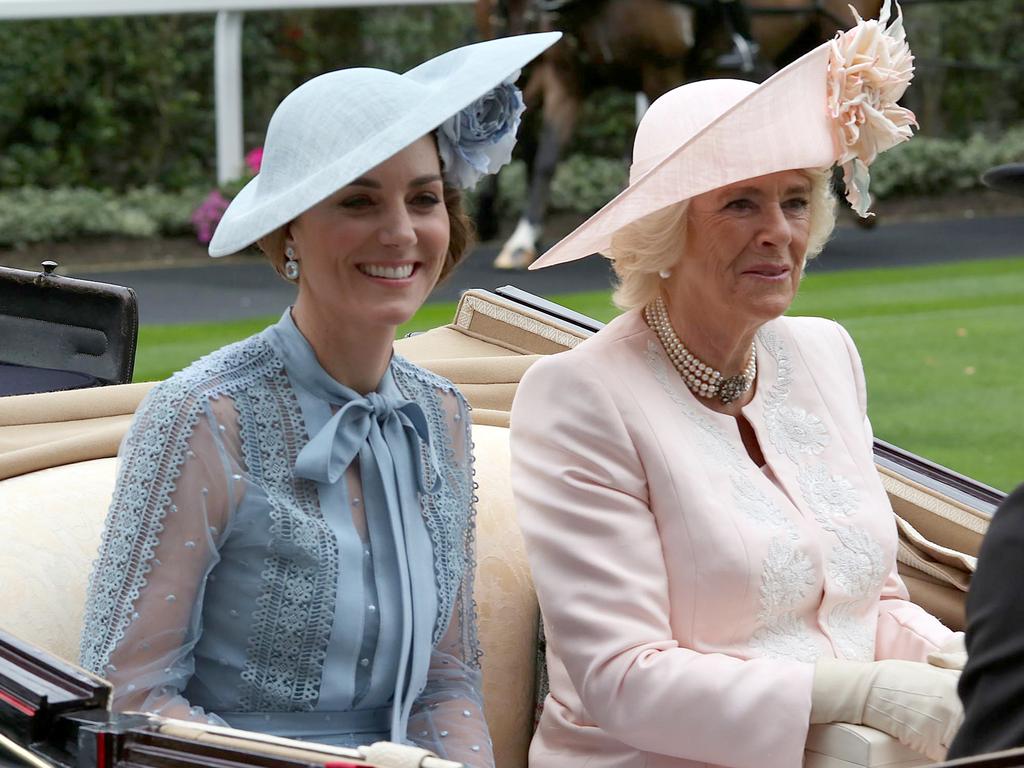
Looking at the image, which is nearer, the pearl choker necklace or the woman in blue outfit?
the woman in blue outfit

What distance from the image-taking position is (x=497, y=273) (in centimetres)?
1147

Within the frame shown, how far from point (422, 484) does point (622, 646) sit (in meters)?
0.35

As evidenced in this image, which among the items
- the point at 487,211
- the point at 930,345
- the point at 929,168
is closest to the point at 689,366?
the point at 930,345

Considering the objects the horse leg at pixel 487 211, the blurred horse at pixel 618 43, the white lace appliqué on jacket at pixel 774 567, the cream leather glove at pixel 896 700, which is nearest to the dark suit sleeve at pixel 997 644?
the cream leather glove at pixel 896 700

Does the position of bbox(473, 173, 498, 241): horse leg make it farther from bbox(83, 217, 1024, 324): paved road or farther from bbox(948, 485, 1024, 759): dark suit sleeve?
bbox(948, 485, 1024, 759): dark suit sleeve

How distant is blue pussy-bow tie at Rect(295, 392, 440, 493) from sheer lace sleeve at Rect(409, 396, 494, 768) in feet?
0.34

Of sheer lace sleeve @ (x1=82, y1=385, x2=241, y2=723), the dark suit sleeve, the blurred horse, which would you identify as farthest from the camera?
the blurred horse

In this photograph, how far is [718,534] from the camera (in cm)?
229

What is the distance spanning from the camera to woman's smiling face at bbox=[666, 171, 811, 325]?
2424 mm

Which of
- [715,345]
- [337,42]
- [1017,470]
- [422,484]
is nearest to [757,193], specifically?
[715,345]

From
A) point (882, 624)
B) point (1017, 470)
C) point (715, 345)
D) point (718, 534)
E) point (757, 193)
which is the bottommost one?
point (1017, 470)

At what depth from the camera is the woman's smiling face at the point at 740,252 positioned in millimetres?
2424

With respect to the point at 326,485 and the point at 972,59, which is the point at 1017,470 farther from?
the point at 972,59

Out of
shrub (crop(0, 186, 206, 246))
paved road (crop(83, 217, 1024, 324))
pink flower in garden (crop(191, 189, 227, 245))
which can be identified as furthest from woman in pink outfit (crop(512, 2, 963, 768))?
shrub (crop(0, 186, 206, 246))
